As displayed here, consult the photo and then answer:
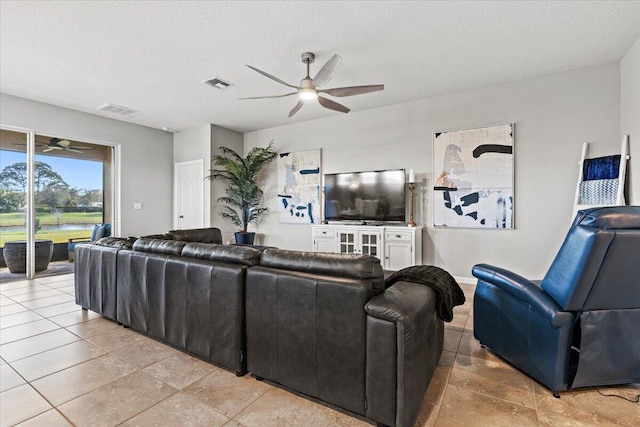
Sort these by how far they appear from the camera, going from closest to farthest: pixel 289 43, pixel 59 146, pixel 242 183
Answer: pixel 289 43 < pixel 59 146 < pixel 242 183

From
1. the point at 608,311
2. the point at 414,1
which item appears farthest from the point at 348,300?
the point at 414,1

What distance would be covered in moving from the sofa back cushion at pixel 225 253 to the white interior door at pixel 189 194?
4115 millimetres

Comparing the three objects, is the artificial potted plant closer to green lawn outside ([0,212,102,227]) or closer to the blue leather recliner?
green lawn outside ([0,212,102,227])

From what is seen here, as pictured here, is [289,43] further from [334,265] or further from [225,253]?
[334,265]

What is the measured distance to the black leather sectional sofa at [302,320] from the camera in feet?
4.84

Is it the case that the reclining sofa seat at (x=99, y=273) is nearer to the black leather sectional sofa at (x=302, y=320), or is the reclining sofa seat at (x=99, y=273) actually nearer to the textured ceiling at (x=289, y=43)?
the black leather sectional sofa at (x=302, y=320)

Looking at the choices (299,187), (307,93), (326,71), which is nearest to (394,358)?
(326,71)

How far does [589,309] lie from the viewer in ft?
5.71

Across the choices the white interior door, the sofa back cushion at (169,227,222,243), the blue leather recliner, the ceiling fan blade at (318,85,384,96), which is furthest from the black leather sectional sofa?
the white interior door

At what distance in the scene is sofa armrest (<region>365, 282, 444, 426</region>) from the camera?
1.43 metres

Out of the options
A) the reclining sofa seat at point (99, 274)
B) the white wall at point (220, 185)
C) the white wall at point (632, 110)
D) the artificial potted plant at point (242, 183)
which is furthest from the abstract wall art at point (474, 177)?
the white wall at point (220, 185)

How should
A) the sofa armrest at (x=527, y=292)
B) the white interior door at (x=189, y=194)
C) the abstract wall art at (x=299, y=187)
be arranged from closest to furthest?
1. the sofa armrest at (x=527, y=292)
2. the abstract wall art at (x=299, y=187)
3. the white interior door at (x=189, y=194)

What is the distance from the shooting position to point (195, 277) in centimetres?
218

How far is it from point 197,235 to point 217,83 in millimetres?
2013
